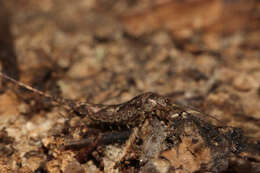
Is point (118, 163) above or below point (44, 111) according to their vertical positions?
below

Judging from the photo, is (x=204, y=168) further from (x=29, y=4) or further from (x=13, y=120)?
(x=29, y=4)

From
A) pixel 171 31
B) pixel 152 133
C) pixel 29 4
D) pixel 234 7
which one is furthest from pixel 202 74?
pixel 29 4

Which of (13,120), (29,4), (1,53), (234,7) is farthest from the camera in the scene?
(29,4)

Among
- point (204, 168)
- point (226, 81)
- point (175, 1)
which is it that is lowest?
point (204, 168)

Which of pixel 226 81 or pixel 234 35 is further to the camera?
pixel 234 35

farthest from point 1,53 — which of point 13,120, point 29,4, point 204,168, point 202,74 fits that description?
point 204,168

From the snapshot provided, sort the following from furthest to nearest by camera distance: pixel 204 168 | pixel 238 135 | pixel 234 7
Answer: pixel 234 7 < pixel 238 135 < pixel 204 168

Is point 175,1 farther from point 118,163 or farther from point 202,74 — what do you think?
point 118,163
